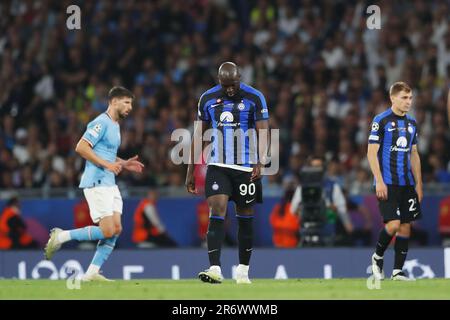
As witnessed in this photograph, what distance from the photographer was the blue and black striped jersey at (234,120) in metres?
12.1

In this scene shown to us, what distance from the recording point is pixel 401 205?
12969 mm

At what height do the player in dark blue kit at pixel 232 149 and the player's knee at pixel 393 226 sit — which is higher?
the player in dark blue kit at pixel 232 149

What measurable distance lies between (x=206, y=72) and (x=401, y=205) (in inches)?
369

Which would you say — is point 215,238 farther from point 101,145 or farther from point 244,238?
point 101,145

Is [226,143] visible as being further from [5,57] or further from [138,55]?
[5,57]

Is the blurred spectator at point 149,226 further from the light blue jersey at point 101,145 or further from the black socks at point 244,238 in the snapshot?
the black socks at point 244,238

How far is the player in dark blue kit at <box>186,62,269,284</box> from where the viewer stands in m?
12.0

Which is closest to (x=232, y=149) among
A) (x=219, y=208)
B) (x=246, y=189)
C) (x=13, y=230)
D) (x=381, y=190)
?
(x=246, y=189)

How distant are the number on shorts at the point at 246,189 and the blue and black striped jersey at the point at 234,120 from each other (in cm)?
19

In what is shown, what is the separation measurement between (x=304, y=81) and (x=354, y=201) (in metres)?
3.45

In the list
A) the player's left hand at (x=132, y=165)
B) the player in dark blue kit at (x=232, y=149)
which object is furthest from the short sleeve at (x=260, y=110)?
the player's left hand at (x=132, y=165)

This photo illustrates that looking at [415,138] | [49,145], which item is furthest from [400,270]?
[49,145]

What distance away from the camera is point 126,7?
23609 millimetres

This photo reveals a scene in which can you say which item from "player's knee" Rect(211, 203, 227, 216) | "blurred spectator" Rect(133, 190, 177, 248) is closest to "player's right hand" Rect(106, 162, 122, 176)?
"player's knee" Rect(211, 203, 227, 216)
